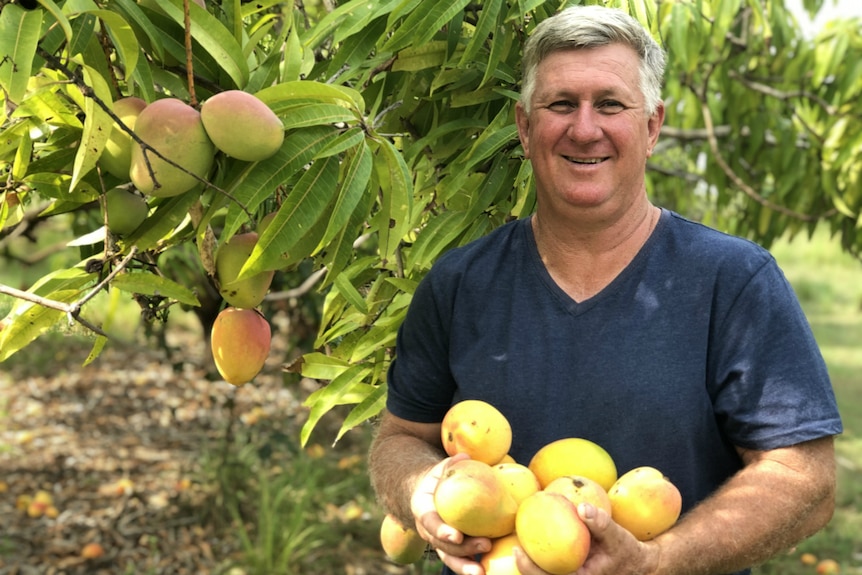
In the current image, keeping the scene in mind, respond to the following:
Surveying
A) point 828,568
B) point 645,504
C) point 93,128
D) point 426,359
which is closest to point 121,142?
point 93,128

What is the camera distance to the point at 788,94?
3449mm

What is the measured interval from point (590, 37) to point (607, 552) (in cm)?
83

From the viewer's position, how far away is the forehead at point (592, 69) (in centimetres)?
151

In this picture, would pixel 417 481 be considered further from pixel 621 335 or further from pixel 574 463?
pixel 621 335

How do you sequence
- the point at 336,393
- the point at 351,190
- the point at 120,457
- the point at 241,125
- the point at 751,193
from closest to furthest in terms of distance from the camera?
1. the point at 241,125
2. the point at 351,190
3. the point at 336,393
4. the point at 751,193
5. the point at 120,457

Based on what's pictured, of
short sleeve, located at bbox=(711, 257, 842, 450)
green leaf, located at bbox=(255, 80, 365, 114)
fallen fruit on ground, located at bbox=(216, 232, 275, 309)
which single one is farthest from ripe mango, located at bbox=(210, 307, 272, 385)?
short sleeve, located at bbox=(711, 257, 842, 450)

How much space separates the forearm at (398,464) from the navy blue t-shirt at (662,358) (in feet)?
0.45

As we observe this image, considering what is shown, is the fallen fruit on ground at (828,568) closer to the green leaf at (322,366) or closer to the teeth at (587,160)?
the green leaf at (322,366)

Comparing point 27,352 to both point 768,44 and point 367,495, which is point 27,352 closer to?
point 367,495

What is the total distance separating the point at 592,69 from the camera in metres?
1.52

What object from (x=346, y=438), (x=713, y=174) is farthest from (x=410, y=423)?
(x=346, y=438)

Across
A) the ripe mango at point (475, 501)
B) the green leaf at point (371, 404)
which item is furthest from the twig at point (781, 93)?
the ripe mango at point (475, 501)

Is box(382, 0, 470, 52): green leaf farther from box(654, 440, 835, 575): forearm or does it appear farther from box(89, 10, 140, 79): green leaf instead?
box(654, 440, 835, 575): forearm

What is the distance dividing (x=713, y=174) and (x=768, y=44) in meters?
0.54
